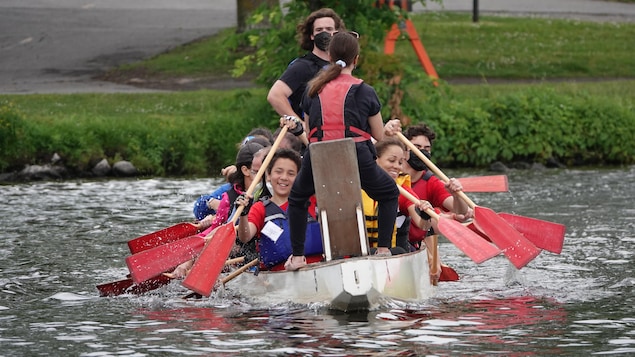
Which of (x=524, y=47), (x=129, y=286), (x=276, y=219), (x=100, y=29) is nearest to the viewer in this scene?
(x=276, y=219)

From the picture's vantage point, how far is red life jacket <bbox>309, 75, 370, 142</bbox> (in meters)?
9.10

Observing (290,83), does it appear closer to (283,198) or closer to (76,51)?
(283,198)

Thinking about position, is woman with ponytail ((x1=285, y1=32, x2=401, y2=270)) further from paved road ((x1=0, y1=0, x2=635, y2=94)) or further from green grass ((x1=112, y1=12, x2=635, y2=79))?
green grass ((x1=112, y1=12, x2=635, y2=79))

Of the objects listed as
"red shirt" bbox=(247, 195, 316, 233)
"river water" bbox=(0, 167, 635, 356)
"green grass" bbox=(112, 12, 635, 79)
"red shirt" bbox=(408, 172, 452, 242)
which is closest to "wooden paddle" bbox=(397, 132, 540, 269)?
"river water" bbox=(0, 167, 635, 356)

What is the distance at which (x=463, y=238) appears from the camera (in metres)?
9.80

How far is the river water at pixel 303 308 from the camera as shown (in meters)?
8.32

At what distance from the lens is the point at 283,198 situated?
32.1 feet

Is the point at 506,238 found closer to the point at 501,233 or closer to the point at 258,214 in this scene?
the point at 501,233

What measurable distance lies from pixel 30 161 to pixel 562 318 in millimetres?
10399

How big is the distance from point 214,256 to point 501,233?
2209mm

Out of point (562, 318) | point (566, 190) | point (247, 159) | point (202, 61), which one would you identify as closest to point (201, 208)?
point (247, 159)

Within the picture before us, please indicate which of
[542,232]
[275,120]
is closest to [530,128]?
[275,120]

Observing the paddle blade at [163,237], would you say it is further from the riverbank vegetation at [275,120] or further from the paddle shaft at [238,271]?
the riverbank vegetation at [275,120]

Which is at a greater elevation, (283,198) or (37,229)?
(283,198)
